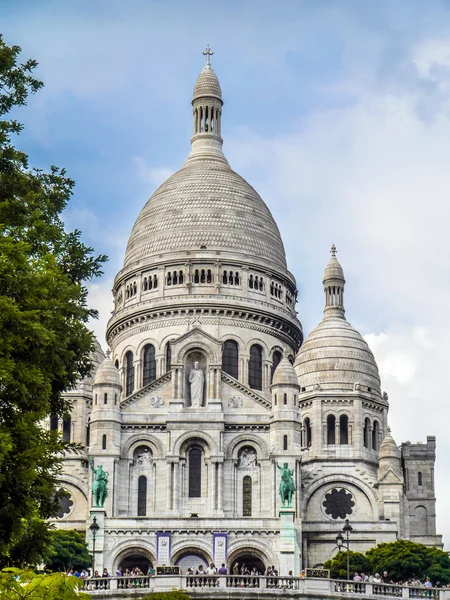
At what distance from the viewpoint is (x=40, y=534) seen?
3344 cm

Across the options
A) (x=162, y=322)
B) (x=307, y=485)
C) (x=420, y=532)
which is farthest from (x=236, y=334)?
(x=420, y=532)

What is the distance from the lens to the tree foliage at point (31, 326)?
1225 inches

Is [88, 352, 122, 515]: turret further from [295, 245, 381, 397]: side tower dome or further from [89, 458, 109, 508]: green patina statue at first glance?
[295, 245, 381, 397]: side tower dome

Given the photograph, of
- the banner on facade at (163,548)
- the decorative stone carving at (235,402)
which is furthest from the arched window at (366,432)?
the banner on facade at (163,548)

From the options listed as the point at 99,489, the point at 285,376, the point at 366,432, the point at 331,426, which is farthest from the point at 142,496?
the point at 366,432

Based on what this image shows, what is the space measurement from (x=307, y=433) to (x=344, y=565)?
2110 centimetres

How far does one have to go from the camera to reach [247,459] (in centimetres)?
8231

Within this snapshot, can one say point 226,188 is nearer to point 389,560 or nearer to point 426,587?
point 389,560

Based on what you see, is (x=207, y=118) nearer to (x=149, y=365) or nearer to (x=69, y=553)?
(x=149, y=365)

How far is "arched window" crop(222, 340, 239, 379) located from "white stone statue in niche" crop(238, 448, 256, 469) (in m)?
10.2

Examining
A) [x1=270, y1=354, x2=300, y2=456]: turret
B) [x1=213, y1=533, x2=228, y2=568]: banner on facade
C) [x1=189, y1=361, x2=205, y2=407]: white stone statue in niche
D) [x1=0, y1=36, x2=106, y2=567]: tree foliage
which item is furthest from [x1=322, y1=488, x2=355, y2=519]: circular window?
[x1=0, y1=36, x2=106, y2=567]: tree foliage

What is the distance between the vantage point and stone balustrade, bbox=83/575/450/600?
2056 inches

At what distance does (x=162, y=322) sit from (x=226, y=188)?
43.9 ft

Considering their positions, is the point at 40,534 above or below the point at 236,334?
below
